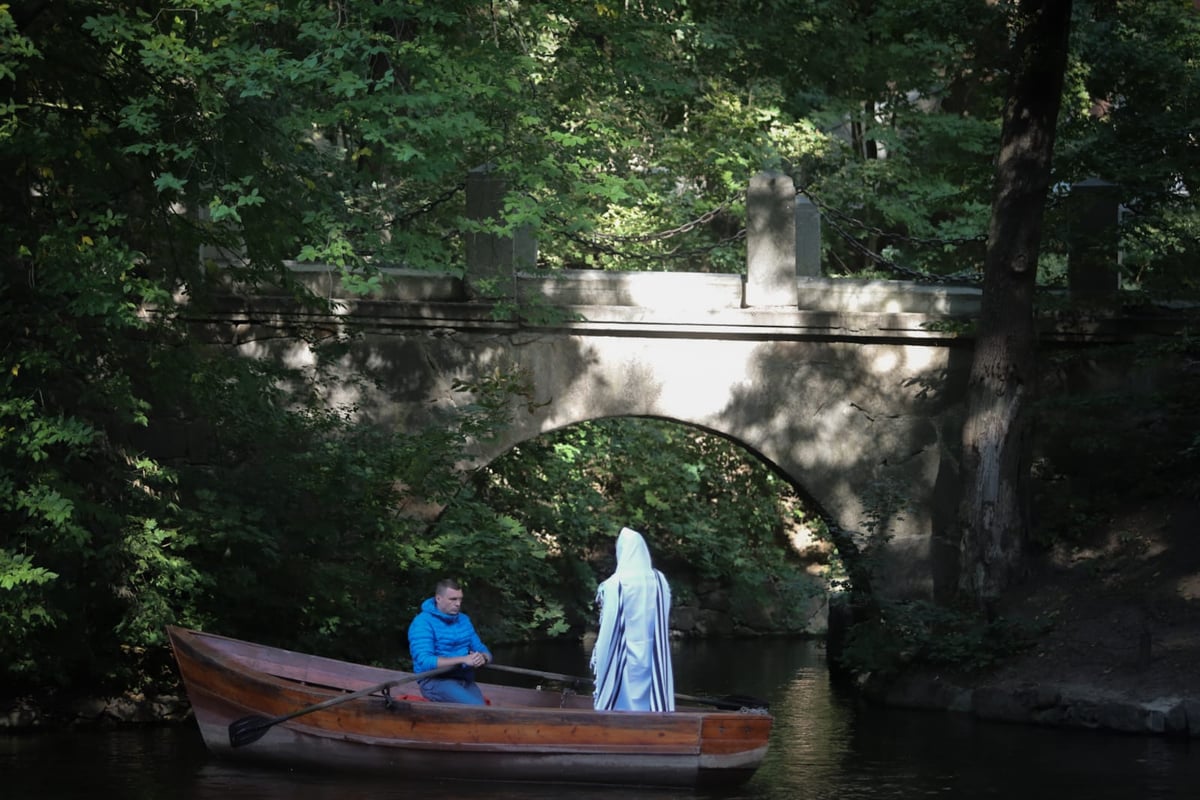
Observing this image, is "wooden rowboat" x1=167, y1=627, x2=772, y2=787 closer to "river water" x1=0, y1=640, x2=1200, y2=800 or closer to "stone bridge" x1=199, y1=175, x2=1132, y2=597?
"river water" x1=0, y1=640, x2=1200, y2=800

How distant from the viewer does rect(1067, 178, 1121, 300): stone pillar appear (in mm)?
17406

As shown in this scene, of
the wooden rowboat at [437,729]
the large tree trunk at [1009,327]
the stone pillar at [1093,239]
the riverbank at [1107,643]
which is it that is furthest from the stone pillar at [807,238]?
the wooden rowboat at [437,729]

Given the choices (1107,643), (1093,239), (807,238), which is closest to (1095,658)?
(1107,643)

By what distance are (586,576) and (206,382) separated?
12.6 metres

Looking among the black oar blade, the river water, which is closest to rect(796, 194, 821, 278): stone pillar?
the river water

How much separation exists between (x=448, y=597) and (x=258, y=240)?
142 inches

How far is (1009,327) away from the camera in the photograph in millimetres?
16844

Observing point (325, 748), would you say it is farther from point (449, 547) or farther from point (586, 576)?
point (586, 576)

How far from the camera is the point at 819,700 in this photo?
17453 millimetres

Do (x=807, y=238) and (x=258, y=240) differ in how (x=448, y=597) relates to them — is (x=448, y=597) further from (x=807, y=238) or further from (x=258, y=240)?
(x=807, y=238)

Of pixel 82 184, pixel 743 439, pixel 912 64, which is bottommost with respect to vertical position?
pixel 743 439

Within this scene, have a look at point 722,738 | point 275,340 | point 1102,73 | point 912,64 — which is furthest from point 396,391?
point 912,64

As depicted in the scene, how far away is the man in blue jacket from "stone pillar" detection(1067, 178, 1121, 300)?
8.47 m

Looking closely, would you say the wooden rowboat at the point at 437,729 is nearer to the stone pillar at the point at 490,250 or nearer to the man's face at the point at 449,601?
the man's face at the point at 449,601
